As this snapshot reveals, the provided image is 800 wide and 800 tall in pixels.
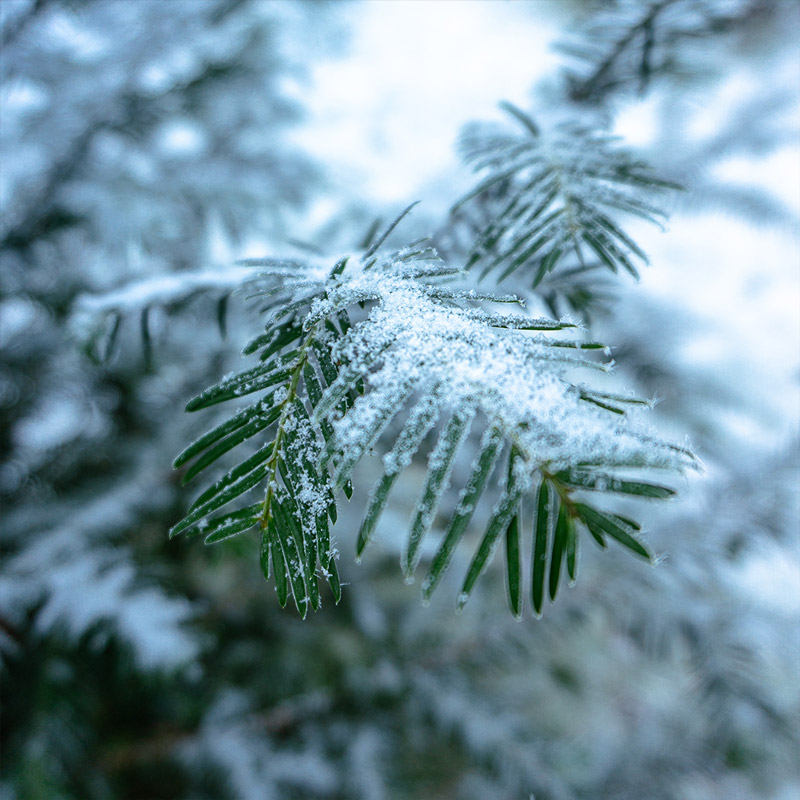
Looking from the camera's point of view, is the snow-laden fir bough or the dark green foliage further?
the dark green foliage

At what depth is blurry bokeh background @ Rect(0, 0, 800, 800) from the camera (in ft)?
2.24

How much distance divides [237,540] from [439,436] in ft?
Answer: 1.25

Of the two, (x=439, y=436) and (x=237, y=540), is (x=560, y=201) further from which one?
(x=237, y=540)

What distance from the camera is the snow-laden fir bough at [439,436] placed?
0.27m

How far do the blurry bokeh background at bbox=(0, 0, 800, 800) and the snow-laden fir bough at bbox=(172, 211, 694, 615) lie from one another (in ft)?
0.87

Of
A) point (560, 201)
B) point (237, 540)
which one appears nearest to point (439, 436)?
point (560, 201)

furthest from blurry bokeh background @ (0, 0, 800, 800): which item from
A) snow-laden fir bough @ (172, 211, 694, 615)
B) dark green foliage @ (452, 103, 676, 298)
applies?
snow-laden fir bough @ (172, 211, 694, 615)

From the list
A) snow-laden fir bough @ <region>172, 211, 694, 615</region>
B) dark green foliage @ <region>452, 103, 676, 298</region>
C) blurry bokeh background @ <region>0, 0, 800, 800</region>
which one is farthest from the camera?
blurry bokeh background @ <region>0, 0, 800, 800</region>

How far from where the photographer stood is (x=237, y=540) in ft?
1.97

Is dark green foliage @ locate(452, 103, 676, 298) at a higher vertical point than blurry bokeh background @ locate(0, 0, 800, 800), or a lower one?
higher

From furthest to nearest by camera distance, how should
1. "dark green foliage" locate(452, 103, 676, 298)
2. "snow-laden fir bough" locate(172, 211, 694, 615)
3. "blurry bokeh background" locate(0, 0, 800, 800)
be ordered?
"blurry bokeh background" locate(0, 0, 800, 800)
"dark green foliage" locate(452, 103, 676, 298)
"snow-laden fir bough" locate(172, 211, 694, 615)

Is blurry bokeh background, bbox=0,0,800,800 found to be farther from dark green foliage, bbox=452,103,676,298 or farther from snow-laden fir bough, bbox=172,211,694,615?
snow-laden fir bough, bbox=172,211,694,615

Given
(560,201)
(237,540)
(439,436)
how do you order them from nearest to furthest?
(439,436) → (560,201) → (237,540)

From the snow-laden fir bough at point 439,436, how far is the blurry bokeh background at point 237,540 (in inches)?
10.4
